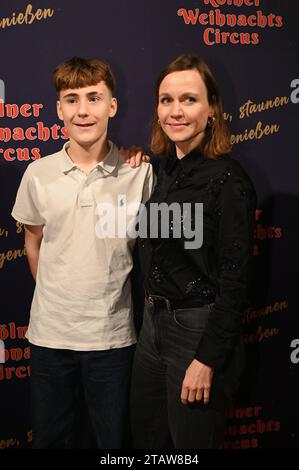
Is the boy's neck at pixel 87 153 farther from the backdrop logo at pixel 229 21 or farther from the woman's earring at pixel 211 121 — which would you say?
the backdrop logo at pixel 229 21

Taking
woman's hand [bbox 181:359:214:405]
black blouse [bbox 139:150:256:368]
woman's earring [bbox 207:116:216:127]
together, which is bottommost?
woman's hand [bbox 181:359:214:405]

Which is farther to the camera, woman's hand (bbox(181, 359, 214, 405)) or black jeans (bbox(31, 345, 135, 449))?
black jeans (bbox(31, 345, 135, 449))

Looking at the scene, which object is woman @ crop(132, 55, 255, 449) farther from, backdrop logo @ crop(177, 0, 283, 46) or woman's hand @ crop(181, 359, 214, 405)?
backdrop logo @ crop(177, 0, 283, 46)

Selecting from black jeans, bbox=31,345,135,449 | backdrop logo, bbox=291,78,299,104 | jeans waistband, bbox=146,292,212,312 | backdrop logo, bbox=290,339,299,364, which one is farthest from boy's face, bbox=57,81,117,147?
backdrop logo, bbox=290,339,299,364

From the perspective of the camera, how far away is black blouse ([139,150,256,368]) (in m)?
1.35

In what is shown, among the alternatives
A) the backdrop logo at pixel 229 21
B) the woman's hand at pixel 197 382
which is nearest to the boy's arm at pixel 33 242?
the woman's hand at pixel 197 382

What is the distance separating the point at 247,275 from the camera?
4.49 feet

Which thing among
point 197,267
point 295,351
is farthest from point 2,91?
point 295,351

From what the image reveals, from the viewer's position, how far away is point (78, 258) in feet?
5.13

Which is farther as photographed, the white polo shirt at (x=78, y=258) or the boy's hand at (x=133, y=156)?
the boy's hand at (x=133, y=156)

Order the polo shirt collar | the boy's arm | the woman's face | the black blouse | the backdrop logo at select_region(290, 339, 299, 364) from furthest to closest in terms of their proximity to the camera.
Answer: the backdrop logo at select_region(290, 339, 299, 364), the boy's arm, the polo shirt collar, the woman's face, the black blouse

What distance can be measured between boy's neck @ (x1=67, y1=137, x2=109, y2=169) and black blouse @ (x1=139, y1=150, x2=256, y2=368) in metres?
0.26

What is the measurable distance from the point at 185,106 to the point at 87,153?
36 centimetres

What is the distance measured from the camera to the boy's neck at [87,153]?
160 cm
